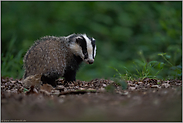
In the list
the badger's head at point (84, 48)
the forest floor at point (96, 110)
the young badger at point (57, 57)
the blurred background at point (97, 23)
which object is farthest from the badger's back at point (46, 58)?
the blurred background at point (97, 23)

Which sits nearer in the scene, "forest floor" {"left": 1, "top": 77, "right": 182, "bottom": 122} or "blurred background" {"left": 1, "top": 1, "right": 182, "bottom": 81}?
"forest floor" {"left": 1, "top": 77, "right": 182, "bottom": 122}

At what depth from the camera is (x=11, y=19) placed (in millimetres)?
11664

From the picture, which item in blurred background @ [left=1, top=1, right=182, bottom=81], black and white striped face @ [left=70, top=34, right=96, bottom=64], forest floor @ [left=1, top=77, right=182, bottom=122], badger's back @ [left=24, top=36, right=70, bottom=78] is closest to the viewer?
forest floor @ [left=1, top=77, right=182, bottom=122]

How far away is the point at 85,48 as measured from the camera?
16.8 ft

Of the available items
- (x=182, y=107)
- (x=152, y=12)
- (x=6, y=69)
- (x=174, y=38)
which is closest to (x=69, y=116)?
(x=182, y=107)

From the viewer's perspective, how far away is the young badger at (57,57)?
4.71 m

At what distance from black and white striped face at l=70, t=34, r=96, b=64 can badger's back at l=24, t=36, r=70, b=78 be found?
0.70 feet

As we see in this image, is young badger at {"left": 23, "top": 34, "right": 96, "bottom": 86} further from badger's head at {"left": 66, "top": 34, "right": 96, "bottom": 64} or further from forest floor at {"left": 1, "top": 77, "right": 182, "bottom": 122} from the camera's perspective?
forest floor at {"left": 1, "top": 77, "right": 182, "bottom": 122}

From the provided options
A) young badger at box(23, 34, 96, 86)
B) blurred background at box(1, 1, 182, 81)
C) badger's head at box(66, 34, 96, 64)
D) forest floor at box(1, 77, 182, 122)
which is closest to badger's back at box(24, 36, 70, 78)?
young badger at box(23, 34, 96, 86)

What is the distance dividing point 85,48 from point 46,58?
0.80m

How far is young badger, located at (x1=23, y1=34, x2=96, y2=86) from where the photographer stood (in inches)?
185

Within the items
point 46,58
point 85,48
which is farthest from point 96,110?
point 85,48

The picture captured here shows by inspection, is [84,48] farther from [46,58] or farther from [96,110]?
[96,110]

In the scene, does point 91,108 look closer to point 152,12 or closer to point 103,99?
point 103,99
